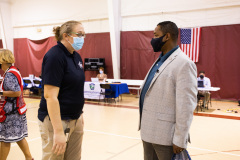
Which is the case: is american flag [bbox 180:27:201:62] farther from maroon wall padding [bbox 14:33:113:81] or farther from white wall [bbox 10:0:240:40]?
maroon wall padding [bbox 14:33:113:81]

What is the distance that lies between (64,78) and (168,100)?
871 mm

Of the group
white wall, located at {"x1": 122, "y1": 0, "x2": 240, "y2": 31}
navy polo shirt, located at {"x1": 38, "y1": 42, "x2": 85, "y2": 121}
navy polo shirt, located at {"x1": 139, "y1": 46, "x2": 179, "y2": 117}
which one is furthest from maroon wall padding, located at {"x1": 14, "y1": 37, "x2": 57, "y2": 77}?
navy polo shirt, located at {"x1": 139, "y1": 46, "x2": 179, "y2": 117}

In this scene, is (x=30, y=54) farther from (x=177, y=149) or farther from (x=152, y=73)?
(x=177, y=149)

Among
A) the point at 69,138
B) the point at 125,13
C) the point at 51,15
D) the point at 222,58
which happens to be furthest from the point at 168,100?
the point at 51,15

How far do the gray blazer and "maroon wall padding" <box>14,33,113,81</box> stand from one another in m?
11.7

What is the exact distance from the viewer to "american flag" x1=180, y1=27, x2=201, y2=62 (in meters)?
11.3

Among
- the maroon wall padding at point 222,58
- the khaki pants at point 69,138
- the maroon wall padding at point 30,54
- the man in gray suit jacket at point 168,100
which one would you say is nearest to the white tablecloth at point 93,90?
the maroon wall padding at point 222,58

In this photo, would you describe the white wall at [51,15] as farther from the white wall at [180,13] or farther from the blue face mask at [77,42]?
the blue face mask at [77,42]

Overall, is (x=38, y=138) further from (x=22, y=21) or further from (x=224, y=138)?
(x=22, y=21)

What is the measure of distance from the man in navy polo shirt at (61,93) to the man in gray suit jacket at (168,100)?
0.62 metres

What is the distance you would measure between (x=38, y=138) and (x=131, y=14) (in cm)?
923

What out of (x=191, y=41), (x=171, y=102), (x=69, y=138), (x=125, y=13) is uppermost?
(x=125, y=13)

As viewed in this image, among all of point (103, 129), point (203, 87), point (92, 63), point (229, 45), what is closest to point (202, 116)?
point (203, 87)

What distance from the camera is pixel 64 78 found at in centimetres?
205
